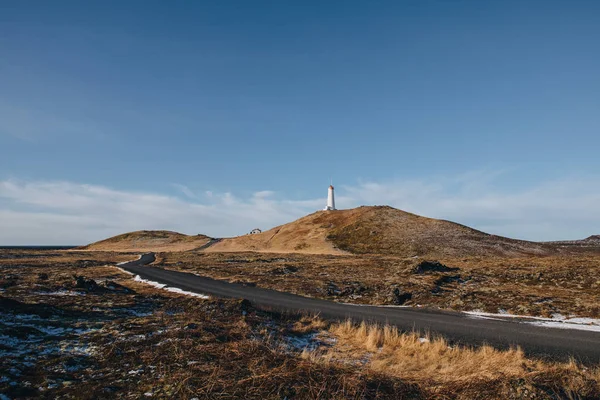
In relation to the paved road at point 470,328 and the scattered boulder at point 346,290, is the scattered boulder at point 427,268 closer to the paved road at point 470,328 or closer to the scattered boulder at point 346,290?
the scattered boulder at point 346,290

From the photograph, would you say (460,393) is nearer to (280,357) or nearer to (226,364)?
(280,357)

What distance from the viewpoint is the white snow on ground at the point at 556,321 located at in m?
15.8

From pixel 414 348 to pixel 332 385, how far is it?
5873 mm

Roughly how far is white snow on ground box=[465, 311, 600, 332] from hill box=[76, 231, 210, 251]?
109 metres

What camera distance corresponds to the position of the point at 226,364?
307 inches

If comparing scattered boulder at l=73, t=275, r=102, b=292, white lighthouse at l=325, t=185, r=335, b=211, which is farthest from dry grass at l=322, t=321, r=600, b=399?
white lighthouse at l=325, t=185, r=335, b=211

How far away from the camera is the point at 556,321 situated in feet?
56.1

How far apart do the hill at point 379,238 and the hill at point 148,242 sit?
15.8 m

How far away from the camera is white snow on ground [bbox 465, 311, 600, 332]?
51.7 ft

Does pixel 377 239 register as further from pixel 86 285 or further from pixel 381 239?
pixel 86 285

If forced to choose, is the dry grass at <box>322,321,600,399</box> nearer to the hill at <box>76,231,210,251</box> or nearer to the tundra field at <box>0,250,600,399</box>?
the tundra field at <box>0,250,600,399</box>

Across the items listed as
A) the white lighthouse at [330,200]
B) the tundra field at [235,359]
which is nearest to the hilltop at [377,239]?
the white lighthouse at [330,200]

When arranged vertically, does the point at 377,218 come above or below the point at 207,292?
above

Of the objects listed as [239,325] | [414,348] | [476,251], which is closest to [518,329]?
[414,348]
